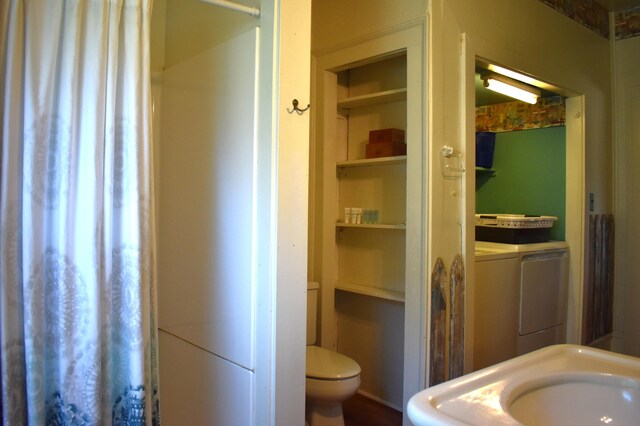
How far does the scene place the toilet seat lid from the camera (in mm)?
2242

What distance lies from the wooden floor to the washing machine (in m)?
0.57

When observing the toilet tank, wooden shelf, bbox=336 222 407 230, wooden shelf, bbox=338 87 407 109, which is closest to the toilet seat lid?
the toilet tank

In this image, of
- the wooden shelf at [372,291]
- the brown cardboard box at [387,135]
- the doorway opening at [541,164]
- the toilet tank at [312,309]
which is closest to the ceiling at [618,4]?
the doorway opening at [541,164]

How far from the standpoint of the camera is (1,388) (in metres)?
1.09

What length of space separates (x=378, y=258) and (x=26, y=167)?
2.14 meters

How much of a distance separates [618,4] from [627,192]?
55.5 inches

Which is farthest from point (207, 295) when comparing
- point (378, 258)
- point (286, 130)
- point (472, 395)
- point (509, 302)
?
point (509, 302)

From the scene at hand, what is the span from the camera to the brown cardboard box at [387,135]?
9.13 feet

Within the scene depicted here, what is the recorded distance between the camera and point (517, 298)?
2902 mm

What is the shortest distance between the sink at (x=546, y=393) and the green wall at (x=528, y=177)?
8.49 feet

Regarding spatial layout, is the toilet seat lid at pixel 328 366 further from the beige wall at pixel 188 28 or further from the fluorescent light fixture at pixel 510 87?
the fluorescent light fixture at pixel 510 87

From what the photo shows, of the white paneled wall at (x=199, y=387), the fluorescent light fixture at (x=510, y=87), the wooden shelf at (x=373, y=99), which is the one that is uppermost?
the fluorescent light fixture at (x=510, y=87)

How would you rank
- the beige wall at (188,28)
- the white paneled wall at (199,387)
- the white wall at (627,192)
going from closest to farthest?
the white paneled wall at (199,387) → the beige wall at (188,28) → the white wall at (627,192)

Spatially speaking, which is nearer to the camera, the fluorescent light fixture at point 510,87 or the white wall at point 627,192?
the fluorescent light fixture at point 510,87
